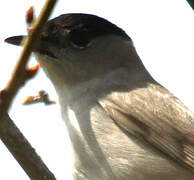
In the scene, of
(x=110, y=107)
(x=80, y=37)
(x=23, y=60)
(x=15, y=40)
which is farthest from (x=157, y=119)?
(x=23, y=60)

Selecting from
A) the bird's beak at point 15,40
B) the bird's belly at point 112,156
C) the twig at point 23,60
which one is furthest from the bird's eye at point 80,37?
the twig at point 23,60

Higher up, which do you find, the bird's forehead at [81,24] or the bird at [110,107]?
the bird's forehead at [81,24]

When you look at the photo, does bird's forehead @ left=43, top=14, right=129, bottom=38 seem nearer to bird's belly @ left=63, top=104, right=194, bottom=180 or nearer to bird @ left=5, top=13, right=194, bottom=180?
bird @ left=5, top=13, right=194, bottom=180

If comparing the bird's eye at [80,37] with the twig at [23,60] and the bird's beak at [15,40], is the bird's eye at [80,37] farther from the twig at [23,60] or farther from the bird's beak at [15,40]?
the twig at [23,60]

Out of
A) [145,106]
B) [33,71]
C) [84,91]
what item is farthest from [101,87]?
[33,71]

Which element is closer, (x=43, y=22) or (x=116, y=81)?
(x=43, y=22)

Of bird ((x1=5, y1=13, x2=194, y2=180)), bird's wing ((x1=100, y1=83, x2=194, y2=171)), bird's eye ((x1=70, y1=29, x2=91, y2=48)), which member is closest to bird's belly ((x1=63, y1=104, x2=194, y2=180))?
bird ((x1=5, y1=13, x2=194, y2=180))

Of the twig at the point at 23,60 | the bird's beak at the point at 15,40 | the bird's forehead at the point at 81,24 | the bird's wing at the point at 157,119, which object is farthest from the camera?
the bird's forehead at the point at 81,24

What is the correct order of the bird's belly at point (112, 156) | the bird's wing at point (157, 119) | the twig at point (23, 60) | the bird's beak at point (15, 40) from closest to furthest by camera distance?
the twig at point (23, 60), the bird's belly at point (112, 156), the bird's wing at point (157, 119), the bird's beak at point (15, 40)

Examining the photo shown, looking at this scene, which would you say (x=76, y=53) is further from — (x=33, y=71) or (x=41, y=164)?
(x=33, y=71)
